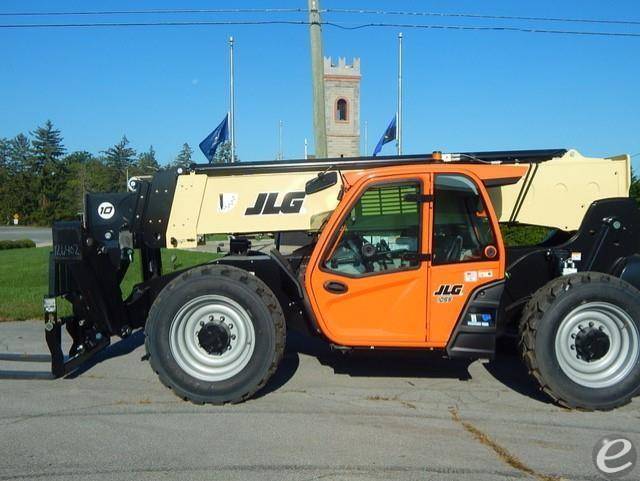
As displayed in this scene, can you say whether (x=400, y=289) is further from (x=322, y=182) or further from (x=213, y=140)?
(x=213, y=140)

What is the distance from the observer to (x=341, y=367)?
6.61m

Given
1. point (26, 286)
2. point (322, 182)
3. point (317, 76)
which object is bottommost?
point (26, 286)

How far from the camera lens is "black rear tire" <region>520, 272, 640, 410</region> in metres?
5.25

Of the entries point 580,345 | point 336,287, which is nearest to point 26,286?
point 336,287

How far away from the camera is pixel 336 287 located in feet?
18.3

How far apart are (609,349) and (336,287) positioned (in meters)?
2.45

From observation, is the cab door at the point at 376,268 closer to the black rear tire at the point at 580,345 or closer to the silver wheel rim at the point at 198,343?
the silver wheel rim at the point at 198,343

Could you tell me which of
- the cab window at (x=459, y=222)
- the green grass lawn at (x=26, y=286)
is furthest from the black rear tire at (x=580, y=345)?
the green grass lawn at (x=26, y=286)

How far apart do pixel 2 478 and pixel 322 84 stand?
34.8 feet

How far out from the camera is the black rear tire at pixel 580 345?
525 centimetres

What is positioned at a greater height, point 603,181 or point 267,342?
point 603,181

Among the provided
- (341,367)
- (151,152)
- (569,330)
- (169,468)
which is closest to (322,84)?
(341,367)

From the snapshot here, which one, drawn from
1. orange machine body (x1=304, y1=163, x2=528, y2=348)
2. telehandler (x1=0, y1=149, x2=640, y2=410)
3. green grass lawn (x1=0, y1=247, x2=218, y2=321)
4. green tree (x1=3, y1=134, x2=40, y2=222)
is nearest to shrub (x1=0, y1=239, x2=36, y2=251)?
green grass lawn (x1=0, y1=247, x2=218, y2=321)

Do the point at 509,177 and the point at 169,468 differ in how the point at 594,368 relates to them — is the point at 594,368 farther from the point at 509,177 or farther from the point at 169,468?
the point at 169,468
